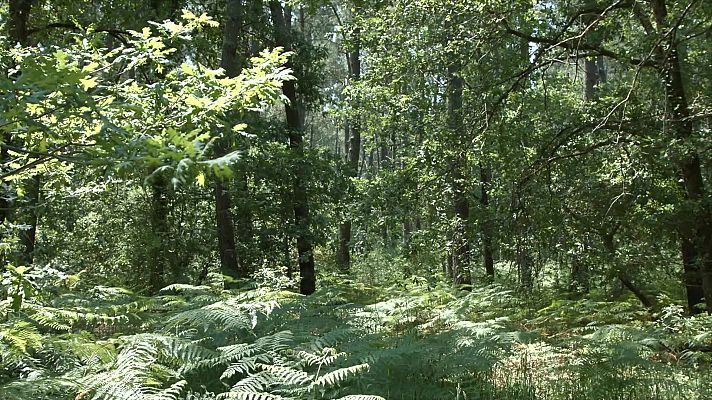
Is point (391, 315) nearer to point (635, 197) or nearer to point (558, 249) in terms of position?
point (558, 249)

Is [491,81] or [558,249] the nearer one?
[558,249]

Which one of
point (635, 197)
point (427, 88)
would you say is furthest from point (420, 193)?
point (635, 197)

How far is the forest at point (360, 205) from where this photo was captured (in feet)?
10.9

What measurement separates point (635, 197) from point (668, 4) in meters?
3.16

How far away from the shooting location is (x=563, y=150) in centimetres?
824

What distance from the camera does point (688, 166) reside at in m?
7.21

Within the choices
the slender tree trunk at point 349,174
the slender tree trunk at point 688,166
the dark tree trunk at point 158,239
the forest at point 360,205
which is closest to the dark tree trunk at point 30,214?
the forest at point 360,205

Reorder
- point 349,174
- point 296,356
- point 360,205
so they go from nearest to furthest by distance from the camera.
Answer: point 296,356
point 360,205
point 349,174

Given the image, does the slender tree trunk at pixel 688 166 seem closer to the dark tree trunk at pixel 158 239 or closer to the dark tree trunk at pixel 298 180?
the dark tree trunk at pixel 298 180

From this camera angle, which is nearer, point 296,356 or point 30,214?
point 296,356

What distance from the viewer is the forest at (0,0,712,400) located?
3.32m

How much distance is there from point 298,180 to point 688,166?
691 cm

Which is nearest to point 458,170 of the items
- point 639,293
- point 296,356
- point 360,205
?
point 360,205

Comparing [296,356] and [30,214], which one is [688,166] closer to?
[296,356]
